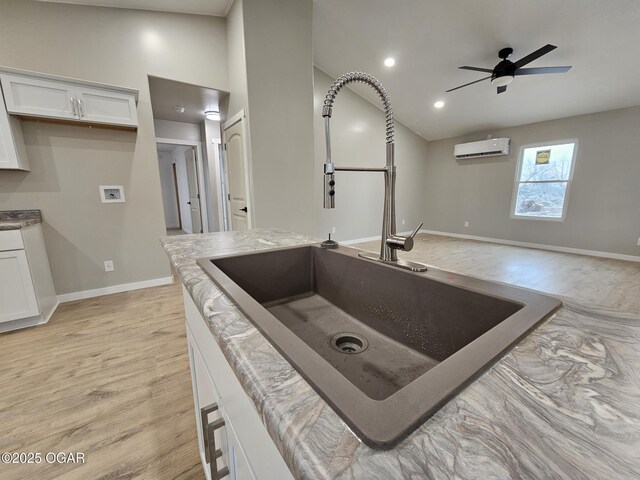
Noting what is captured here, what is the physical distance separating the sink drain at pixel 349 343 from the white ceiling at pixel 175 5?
11.0ft

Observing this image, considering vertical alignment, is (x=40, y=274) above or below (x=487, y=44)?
below

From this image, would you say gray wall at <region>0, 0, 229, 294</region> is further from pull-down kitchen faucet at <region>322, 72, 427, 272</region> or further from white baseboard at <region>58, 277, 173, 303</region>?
pull-down kitchen faucet at <region>322, 72, 427, 272</region>

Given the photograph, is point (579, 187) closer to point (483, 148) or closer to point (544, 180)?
point (544, 180)

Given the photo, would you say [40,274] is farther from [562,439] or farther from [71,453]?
[562,439]

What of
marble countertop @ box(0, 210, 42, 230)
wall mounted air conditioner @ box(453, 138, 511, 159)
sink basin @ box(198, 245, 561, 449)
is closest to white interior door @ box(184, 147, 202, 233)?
marble countertop @ box(0, 210, 42, 230)

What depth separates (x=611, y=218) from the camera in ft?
14.1

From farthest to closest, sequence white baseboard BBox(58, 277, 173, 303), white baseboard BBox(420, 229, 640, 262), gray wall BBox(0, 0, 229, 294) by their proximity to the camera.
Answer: white baseboard BBox(420, 229, 640, 262) < white baseboard BBox(58, 277, 173, 303) < gray wall BBox(0, 0, 229, 294)

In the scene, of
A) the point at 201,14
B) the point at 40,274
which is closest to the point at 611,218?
the point at 201,14

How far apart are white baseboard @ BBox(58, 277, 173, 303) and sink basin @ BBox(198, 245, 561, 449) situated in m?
2.60

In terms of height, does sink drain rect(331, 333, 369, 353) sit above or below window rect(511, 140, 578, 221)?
below

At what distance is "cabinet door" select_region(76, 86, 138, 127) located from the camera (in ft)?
7.58

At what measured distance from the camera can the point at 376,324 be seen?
0.91 metres

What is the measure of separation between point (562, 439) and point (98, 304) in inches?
134

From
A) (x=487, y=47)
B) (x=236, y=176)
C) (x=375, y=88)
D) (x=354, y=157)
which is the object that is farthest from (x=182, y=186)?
(x=375, y=88)
